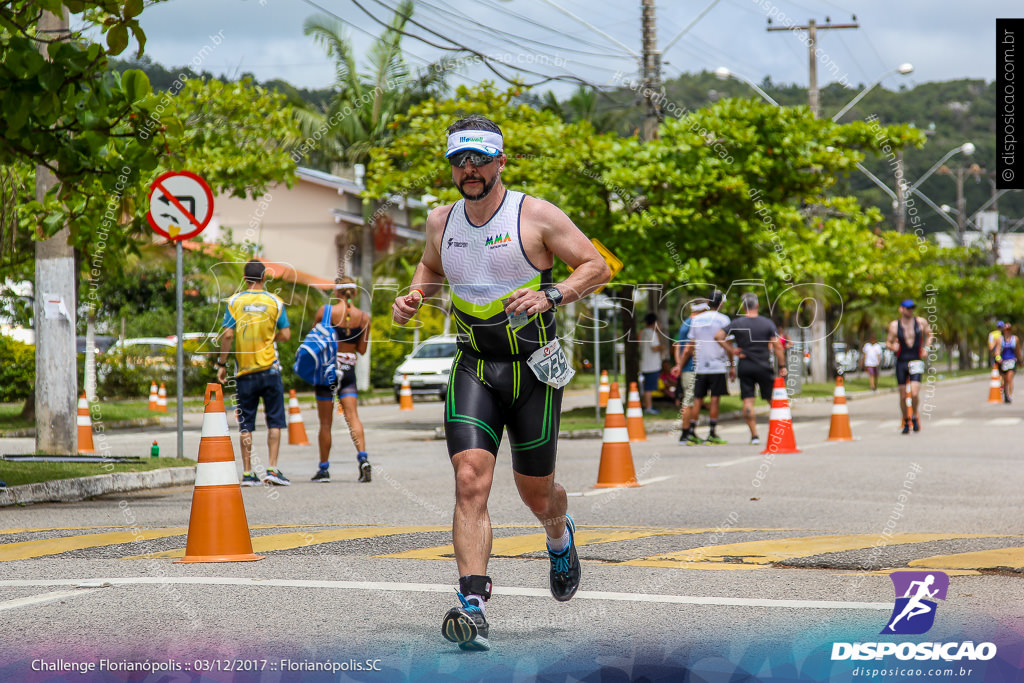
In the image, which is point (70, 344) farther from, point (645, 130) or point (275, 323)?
point (645, 130)

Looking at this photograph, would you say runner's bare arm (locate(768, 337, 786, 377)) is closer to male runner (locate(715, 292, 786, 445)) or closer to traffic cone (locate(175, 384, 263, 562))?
male runner (locate(715, 292, 786, 445))

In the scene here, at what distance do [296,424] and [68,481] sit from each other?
24.9ft

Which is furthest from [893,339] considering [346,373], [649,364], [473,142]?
[473,142]

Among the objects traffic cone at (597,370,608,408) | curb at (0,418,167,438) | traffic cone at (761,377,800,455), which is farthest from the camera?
traffic cone at (597,370,608,408)

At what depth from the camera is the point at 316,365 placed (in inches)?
463

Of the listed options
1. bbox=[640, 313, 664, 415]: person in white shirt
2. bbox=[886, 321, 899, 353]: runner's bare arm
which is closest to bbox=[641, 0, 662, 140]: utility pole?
bbox=[640, 313, 664, 415]: person in white shirt

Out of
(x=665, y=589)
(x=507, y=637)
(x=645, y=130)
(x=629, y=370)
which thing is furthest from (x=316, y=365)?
(x=645, y=130)

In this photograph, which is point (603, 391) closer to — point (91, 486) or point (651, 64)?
point (651, 64)

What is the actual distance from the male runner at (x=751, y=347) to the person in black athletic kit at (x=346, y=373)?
590 centimetres

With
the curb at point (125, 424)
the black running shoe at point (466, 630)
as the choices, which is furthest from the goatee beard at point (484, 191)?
the curb at point (125, 424)

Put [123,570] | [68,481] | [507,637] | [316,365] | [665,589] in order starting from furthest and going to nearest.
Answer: [316,365] < [68,481] < [123,570] < [665,589] < [507,637]

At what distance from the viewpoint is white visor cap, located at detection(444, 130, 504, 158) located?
5176 mm

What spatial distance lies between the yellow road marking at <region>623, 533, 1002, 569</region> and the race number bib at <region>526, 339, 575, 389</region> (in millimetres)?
1887

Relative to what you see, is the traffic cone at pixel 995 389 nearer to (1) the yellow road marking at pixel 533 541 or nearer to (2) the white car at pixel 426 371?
(2) the white car at pixel 426 371
